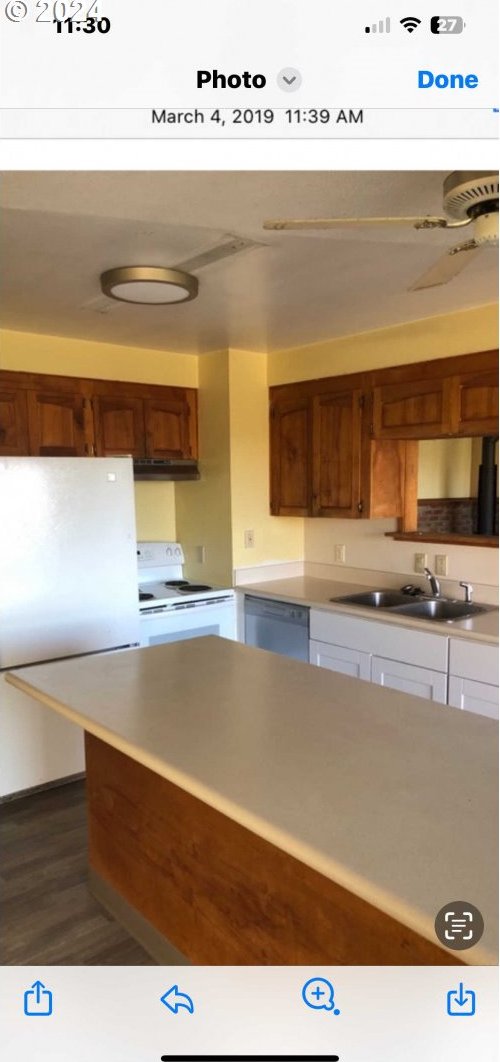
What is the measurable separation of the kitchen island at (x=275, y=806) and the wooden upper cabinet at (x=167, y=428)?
5.58 ft

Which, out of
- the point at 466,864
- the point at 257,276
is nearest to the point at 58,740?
the point at 257,276

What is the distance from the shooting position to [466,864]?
0.81m

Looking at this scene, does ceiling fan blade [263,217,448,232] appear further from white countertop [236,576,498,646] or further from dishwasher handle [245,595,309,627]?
dishwasher handle [245,595,309,627]

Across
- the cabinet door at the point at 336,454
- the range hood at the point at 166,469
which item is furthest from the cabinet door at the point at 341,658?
the range hood at the point at 166,469

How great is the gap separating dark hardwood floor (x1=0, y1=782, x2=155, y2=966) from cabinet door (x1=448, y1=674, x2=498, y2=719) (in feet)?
4.59

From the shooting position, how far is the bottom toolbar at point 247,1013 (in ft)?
1.70

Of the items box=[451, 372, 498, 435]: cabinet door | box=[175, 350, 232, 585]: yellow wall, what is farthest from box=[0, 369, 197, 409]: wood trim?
box=[451, 372, 498, 435]: cabinet door

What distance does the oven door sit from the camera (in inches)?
→ 123

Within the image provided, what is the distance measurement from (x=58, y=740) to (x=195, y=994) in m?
2.43

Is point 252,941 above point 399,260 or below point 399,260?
below

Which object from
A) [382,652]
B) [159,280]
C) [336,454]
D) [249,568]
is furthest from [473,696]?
[159,280]

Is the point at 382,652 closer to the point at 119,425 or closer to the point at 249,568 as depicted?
the point at 249,568

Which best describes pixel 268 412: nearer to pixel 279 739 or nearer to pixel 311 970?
pixel 279 739
